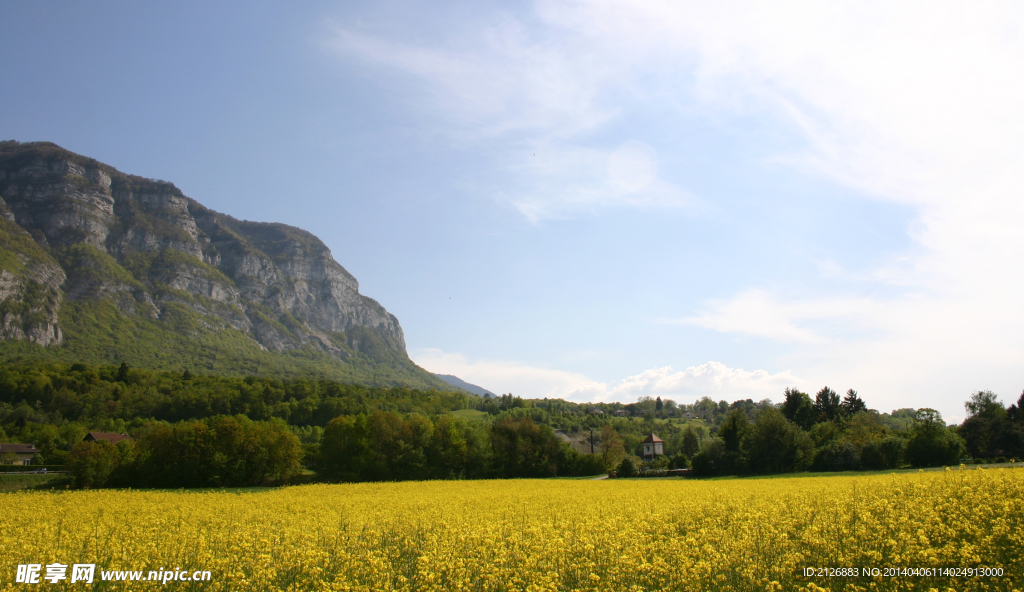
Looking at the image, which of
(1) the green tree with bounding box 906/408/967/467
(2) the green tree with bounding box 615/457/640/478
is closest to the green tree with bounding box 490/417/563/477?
(2) the green tree with bounding box 615/457/640/478

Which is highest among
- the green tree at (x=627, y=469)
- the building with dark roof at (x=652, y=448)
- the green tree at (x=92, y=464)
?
the green tree at (x=92, y=464)

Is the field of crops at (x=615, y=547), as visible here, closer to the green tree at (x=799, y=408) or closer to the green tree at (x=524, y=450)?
the green tree at (x=524, y=450)

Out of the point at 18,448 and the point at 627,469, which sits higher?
the point at 627,469

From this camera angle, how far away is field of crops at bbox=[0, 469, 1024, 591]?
968 cm

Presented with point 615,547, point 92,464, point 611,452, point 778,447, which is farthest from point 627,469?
point 615,547

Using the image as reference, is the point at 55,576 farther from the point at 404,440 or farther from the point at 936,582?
the point at 404,440

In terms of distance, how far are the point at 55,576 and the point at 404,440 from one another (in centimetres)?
5166

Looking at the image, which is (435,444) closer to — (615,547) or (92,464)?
(92,464)

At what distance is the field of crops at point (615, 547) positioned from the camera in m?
9.68

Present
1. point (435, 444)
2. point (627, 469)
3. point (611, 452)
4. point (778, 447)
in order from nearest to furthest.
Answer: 1. point (778, 447)
2. point (435, 444)
3. point (627, 469)
4. point (611, 452)

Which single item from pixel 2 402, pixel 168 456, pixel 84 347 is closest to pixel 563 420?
pixel 168 456

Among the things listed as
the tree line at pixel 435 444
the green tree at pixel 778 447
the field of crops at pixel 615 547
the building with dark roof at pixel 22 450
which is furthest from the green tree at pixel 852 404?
the building with dark roof at pixel 22 450

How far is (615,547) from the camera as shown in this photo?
11.3m

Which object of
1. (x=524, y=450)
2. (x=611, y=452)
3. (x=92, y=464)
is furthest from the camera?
(x=611, y=452)
